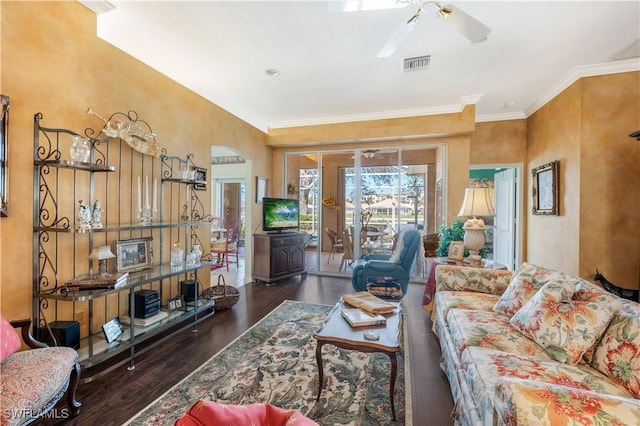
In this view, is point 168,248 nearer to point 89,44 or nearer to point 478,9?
point 89,44

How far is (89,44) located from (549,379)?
3900 mm

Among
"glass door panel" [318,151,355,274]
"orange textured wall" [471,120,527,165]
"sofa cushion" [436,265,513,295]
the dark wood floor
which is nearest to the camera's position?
the dark wood floor

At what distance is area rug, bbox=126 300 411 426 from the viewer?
176 cm

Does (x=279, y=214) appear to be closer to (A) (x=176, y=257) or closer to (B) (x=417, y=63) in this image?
(A) (x=176, y=257)

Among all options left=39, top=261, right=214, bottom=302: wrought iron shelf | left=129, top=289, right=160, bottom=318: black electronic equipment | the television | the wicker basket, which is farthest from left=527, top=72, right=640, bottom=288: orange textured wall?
left=129, top=289, right=160, bottom=318: black electronic equipment

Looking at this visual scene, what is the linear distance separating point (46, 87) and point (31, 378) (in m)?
1.97

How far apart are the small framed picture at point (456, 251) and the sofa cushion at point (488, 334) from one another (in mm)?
1268

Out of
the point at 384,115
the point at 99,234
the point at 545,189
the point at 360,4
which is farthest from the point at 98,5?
the point at 545,189

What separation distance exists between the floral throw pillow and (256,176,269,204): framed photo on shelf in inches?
166

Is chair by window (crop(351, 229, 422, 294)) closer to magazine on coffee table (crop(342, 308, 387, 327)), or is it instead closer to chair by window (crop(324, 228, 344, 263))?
magazine on coffee table (crop(342, 308, 387, 327))

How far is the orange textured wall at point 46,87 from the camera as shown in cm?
187

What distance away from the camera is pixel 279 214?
16.8 feet

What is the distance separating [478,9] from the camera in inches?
92.5

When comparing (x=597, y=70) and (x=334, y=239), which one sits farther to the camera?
(x=334, y=239)
